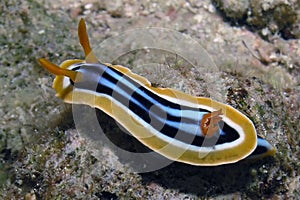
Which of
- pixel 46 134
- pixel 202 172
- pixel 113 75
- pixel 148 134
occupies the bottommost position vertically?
pixel 46 134

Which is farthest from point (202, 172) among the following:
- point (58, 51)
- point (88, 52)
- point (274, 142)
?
point (58, 51)

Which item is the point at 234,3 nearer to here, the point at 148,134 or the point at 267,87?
the point at 267,87

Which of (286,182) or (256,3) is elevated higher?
(256,3)

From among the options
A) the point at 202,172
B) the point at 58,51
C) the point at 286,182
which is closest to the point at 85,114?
the point at 202,172

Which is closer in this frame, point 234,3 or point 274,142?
point 274,142

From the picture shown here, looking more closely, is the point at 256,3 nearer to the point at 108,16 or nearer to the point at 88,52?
the point at 108,16

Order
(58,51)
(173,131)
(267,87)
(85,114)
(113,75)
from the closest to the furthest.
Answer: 1. (173,131)
2. (113,75)
3. (85,114)
4. (267,87)
5. (58,51)

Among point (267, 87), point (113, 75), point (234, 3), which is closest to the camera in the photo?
point (113, 75)
